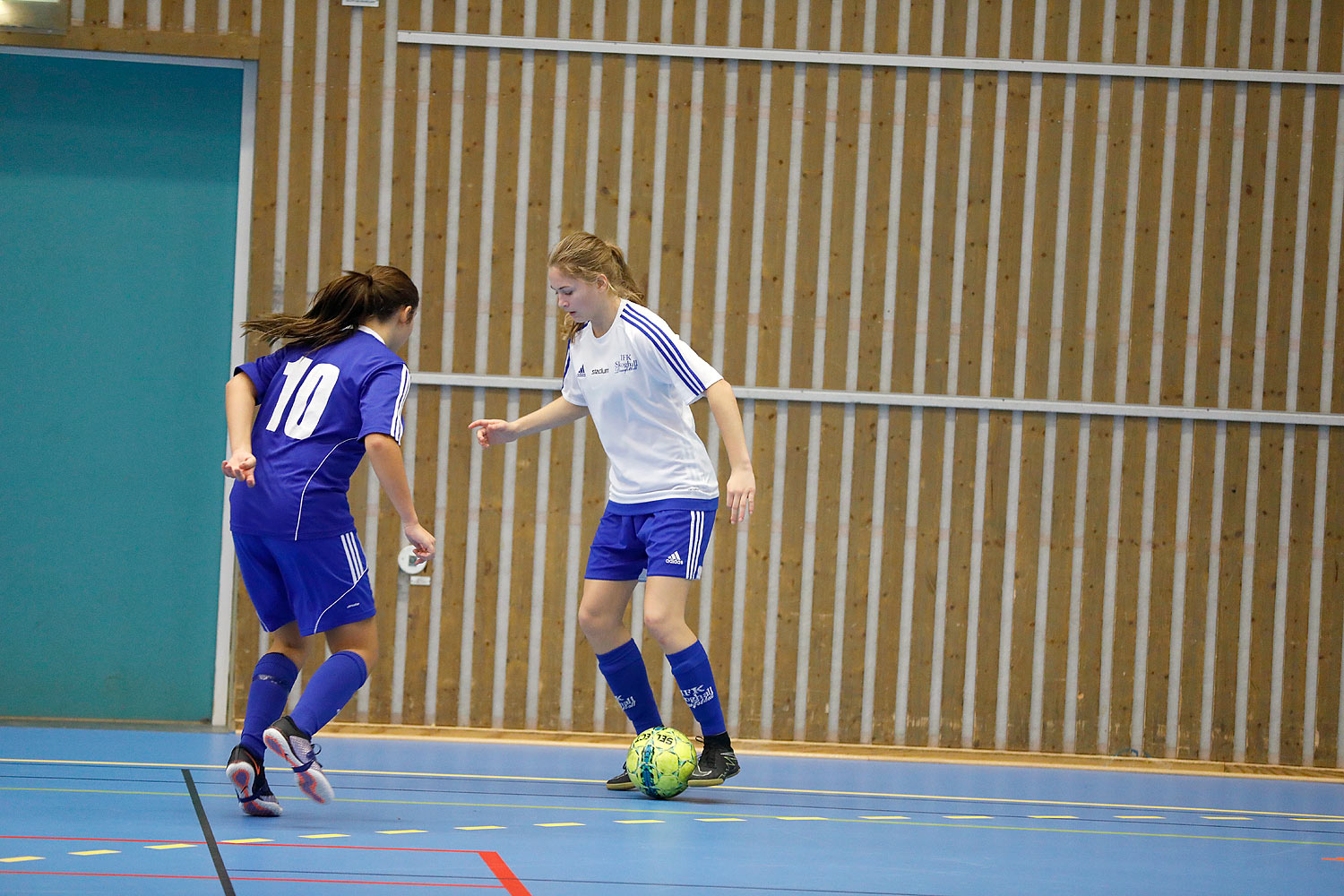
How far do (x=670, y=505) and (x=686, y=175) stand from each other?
220 cm

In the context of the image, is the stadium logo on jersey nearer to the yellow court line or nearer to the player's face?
the yellow court line

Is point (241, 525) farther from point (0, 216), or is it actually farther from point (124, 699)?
point (0, 216)

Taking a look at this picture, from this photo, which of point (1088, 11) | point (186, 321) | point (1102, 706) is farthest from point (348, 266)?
point (1102, 706)

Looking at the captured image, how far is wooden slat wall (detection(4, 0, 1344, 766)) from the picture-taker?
19.5 feet

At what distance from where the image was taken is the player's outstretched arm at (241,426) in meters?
3.52

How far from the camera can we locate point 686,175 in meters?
5.99

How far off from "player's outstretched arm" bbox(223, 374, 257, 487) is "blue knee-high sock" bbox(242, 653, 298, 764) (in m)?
0.56

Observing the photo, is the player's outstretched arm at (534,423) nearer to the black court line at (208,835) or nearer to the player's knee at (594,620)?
the player's knee at (594,620)

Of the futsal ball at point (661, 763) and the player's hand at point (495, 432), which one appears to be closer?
the futsal ball at point (661, 763)

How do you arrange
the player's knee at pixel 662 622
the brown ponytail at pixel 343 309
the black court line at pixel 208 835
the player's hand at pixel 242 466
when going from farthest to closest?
1. the player's knee at pixel 662 622
2. the brown ponytail at pixel 343 309
3. the player's hand at pixel 242 466
4. the black court line at pixel 208 835

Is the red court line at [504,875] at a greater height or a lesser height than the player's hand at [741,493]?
lesser

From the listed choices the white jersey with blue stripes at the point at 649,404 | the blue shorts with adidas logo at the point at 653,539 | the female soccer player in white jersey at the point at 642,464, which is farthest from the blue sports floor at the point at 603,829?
the white jersey with blue stripes at the point at 649,404

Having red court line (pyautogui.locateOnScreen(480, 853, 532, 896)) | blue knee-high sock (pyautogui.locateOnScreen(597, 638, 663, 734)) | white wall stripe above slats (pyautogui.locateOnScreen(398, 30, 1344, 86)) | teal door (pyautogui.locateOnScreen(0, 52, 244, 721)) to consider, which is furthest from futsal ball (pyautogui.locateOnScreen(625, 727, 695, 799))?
white wall stripe above slats (pyautogui.locateOnScreen(398, 30, 1344, 86))

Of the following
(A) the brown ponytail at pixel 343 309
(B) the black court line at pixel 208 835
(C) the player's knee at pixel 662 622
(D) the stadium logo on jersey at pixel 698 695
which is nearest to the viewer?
(B) the black court line at pixel 208 835
